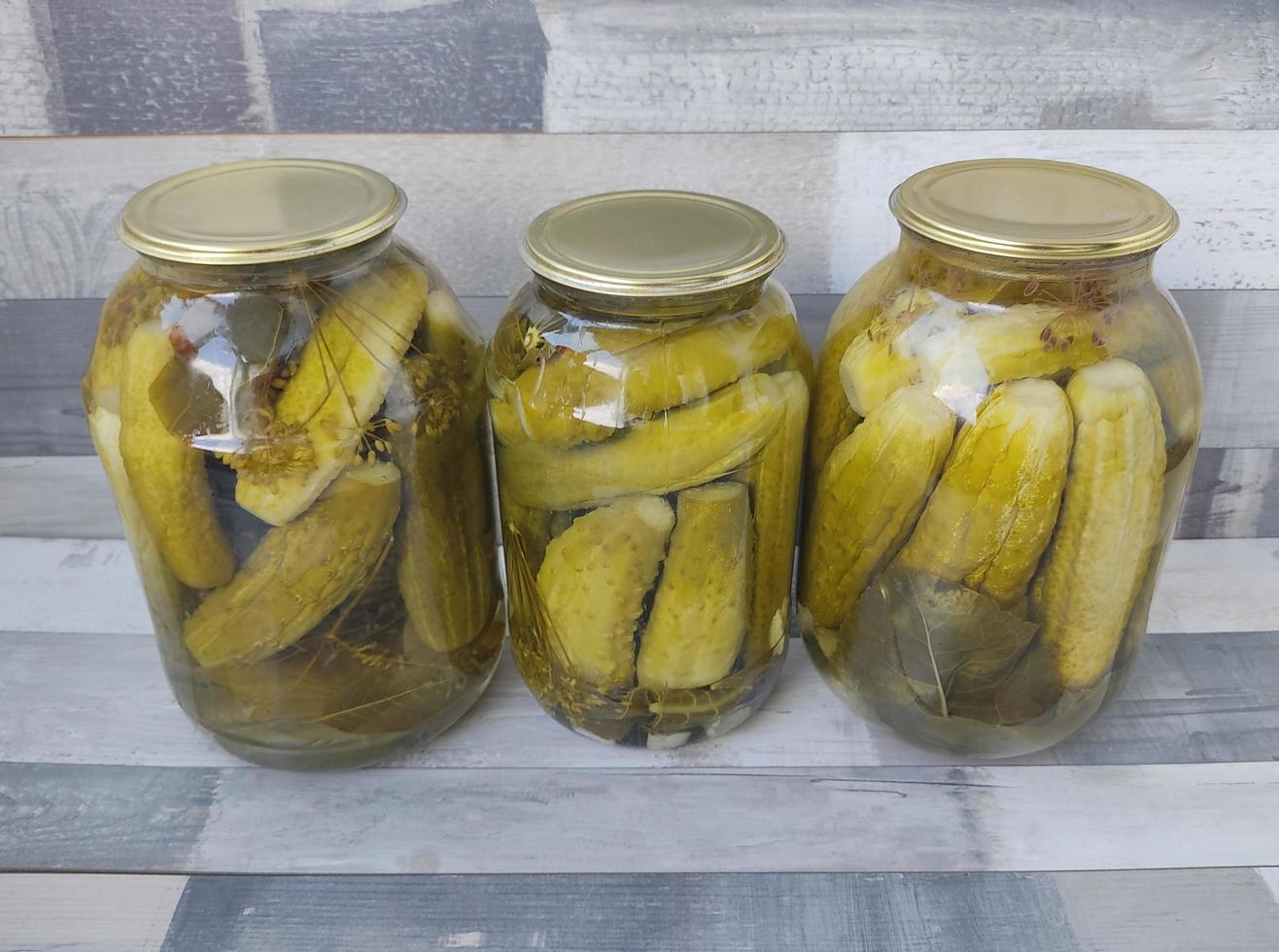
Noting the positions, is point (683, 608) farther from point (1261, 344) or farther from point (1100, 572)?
point (1261, 344)

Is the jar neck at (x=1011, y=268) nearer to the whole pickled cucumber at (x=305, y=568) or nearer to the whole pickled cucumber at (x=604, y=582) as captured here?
the whole pickled cucumber at (x=604, y=582)

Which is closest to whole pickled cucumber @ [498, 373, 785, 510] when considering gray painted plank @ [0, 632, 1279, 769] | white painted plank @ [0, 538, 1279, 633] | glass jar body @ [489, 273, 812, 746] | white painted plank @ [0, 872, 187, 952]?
glass jar body @ [489, 273, 812, 746]

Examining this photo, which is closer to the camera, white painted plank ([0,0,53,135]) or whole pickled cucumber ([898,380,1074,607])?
whole pickled cucumber ([898,380,1074,607])

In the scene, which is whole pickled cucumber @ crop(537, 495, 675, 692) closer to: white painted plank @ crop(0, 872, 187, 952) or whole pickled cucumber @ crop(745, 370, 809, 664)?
whole pickled cucumber @ crop(745, 370, 809, 664)

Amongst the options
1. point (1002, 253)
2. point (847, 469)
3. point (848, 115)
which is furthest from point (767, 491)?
point (848, 115)

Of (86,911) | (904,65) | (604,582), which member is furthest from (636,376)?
(86,911)

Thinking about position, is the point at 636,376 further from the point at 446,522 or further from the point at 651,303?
the point at 446,522
